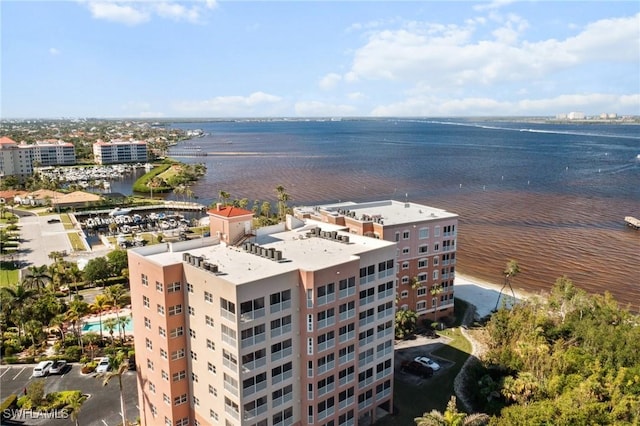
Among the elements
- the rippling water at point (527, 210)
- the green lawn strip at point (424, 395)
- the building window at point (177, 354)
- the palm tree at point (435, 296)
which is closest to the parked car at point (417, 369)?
the green lawn strip at point (424, 395)

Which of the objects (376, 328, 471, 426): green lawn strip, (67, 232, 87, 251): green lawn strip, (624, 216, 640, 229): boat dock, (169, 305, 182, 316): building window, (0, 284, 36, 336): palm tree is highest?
(169, 305, 182, 316): building window

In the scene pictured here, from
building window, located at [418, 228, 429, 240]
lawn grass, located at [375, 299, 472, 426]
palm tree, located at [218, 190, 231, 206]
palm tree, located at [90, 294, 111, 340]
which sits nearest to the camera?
lawn grass, located at [375, 299, 472, 426]

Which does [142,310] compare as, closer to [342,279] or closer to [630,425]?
[342,279]

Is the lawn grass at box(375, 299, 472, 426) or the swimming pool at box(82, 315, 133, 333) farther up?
the swimming pool at box(82, 315, 133, 333)

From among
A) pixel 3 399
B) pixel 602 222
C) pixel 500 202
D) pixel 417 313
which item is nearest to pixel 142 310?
pixel 3 399

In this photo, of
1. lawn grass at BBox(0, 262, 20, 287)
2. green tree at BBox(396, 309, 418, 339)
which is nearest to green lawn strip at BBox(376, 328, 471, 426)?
green tree at BBox(396, 309, 418, 339)

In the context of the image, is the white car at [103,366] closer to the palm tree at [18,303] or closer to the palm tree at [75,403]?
the palm tree at [75,403]

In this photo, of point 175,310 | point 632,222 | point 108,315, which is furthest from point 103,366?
point 632,222

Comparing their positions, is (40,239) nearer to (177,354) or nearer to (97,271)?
(97,271)

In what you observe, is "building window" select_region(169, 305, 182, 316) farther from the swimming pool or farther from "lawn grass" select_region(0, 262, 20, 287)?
"lawn grass" select_region(0, 262, 20, 287)
